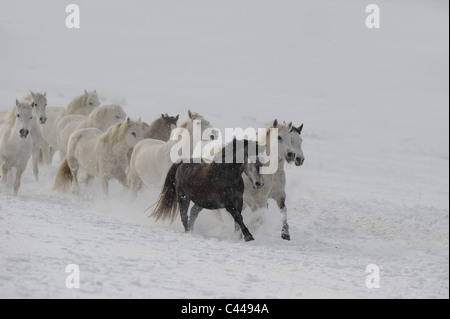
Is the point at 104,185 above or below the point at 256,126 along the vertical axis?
below

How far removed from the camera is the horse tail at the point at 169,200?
8062 millimetres

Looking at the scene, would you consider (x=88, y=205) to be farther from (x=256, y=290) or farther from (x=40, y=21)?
(x=40, y=21)

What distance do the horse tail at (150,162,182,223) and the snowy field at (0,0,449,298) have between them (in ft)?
0.72

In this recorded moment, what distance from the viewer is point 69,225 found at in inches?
286

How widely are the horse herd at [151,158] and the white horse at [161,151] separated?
0.04 ft

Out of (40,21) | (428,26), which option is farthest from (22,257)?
(428,26)

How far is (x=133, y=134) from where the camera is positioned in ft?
31.0

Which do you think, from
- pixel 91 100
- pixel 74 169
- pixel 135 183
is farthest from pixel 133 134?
pixel 91 100

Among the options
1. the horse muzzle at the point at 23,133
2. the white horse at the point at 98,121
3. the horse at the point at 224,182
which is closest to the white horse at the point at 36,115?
the white horse at the point at 98,121

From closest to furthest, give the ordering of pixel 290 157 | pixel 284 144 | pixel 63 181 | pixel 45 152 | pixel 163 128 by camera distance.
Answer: pixel 290 157 → pixel 284 144 → pixel 63 181 → pixel 163 128 → pixel 45 152

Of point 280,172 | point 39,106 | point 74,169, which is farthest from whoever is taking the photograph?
point 39,106

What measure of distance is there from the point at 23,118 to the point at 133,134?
63.0 inches

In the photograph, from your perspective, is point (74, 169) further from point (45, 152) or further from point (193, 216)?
point (193, 216)

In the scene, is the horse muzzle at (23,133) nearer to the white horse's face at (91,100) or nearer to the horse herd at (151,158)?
the horse herd at (151,158)
